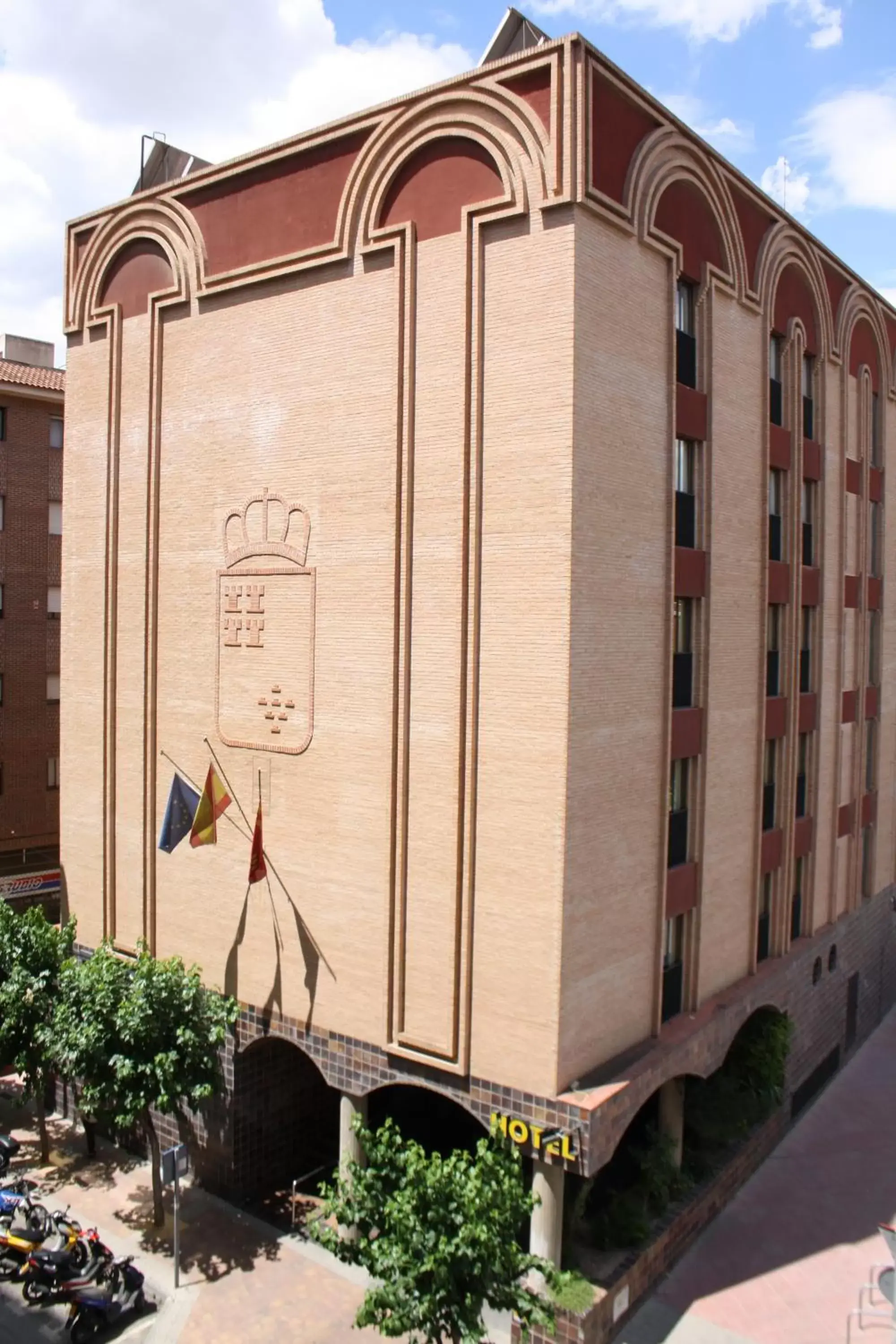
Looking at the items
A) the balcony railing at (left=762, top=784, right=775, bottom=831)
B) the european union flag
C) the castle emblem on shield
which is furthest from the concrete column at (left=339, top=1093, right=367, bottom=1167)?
the balcony railing at (left=762, top=784, right=775, bottom=831)

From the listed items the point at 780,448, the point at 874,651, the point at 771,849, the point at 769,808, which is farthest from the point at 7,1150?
the point at 874,651

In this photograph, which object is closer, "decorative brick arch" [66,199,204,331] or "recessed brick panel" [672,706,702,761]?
"recessed brick panel" [672,706,702,761]

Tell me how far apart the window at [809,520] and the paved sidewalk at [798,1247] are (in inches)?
550

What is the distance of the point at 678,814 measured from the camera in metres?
21.1

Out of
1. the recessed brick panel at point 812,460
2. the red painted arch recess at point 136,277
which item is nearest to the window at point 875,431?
the recessed brick panel at point 812,460

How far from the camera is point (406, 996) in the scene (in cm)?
1923

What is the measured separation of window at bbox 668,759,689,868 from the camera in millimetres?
20906

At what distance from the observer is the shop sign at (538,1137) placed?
674 inches

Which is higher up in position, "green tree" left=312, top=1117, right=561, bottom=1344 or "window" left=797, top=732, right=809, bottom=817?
"window" left=797, top=732, right=809, bottom=817

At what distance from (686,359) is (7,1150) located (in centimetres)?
2174

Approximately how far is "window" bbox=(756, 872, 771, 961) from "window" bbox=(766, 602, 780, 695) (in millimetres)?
4412

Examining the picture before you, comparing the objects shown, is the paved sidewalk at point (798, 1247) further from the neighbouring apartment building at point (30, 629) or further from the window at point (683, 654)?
the neighbouring apartment building at point (30, 629)

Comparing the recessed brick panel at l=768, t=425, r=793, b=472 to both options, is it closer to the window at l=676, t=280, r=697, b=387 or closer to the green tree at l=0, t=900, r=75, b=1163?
the window at l=676, t=280, r=697, b=387

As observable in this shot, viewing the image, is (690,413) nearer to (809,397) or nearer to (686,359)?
(686,359)
